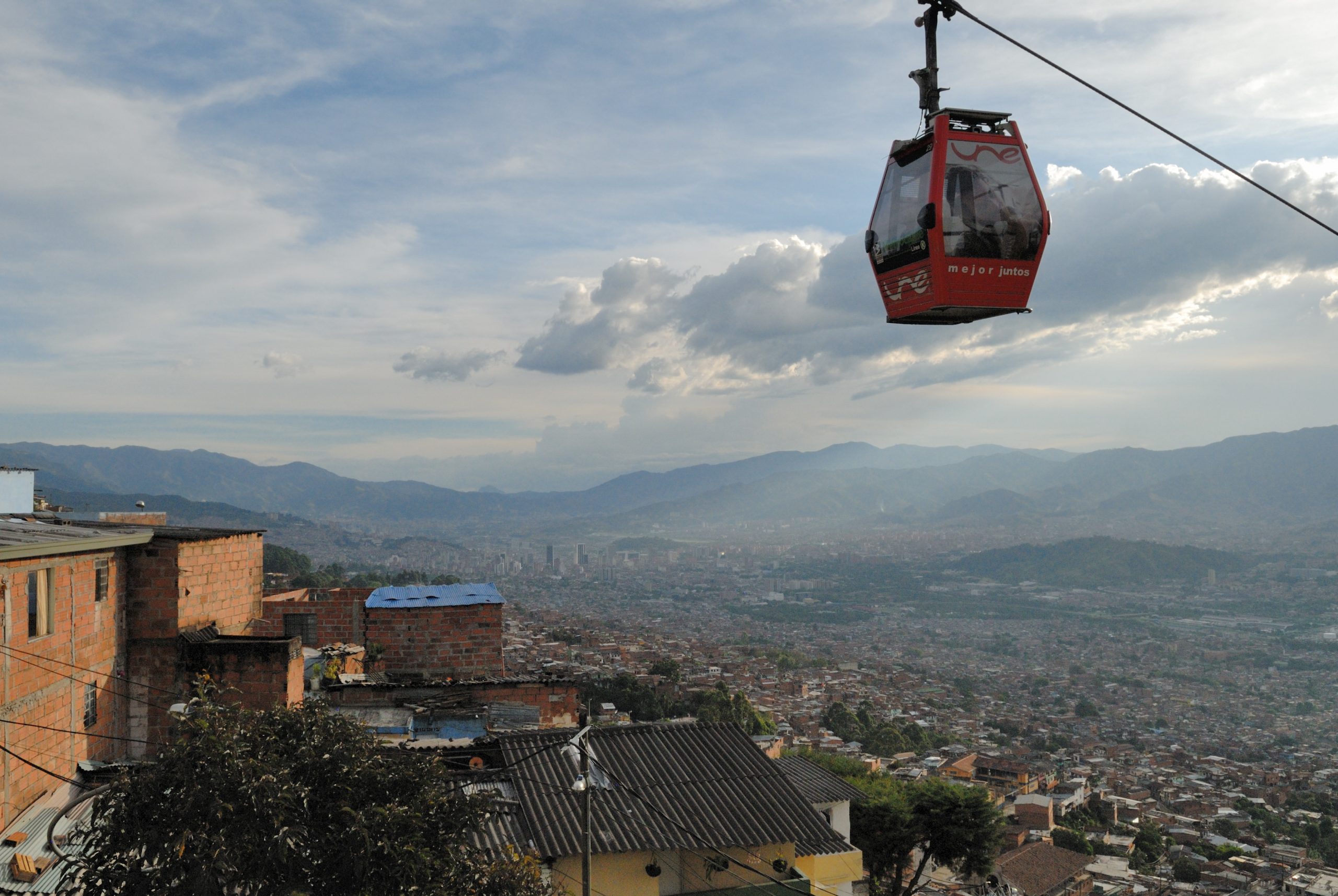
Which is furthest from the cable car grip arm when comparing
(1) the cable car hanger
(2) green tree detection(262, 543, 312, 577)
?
(2) green tree detection(262, 543, 312, 577)

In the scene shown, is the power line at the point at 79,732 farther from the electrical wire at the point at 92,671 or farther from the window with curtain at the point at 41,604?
the window with curtain at the point at 41,604

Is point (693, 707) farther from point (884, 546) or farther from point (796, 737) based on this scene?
point (884, 546)

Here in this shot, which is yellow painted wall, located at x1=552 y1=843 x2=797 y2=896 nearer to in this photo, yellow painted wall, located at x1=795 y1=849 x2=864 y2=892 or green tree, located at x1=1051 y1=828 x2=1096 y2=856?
yellow painted wall, located at x1=795 y1=849 x2=864 y2=892

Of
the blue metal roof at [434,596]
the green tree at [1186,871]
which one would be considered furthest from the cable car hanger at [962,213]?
the green tree at [1186,871]

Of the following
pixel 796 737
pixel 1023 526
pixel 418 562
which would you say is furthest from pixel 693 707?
pixel 1023 526

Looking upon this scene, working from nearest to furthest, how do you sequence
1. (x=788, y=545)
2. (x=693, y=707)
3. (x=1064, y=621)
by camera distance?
(x=693, y=707) → (x=1064, y=621) → (x=788, y=545)

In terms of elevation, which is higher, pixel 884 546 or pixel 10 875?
pixel 10 875
